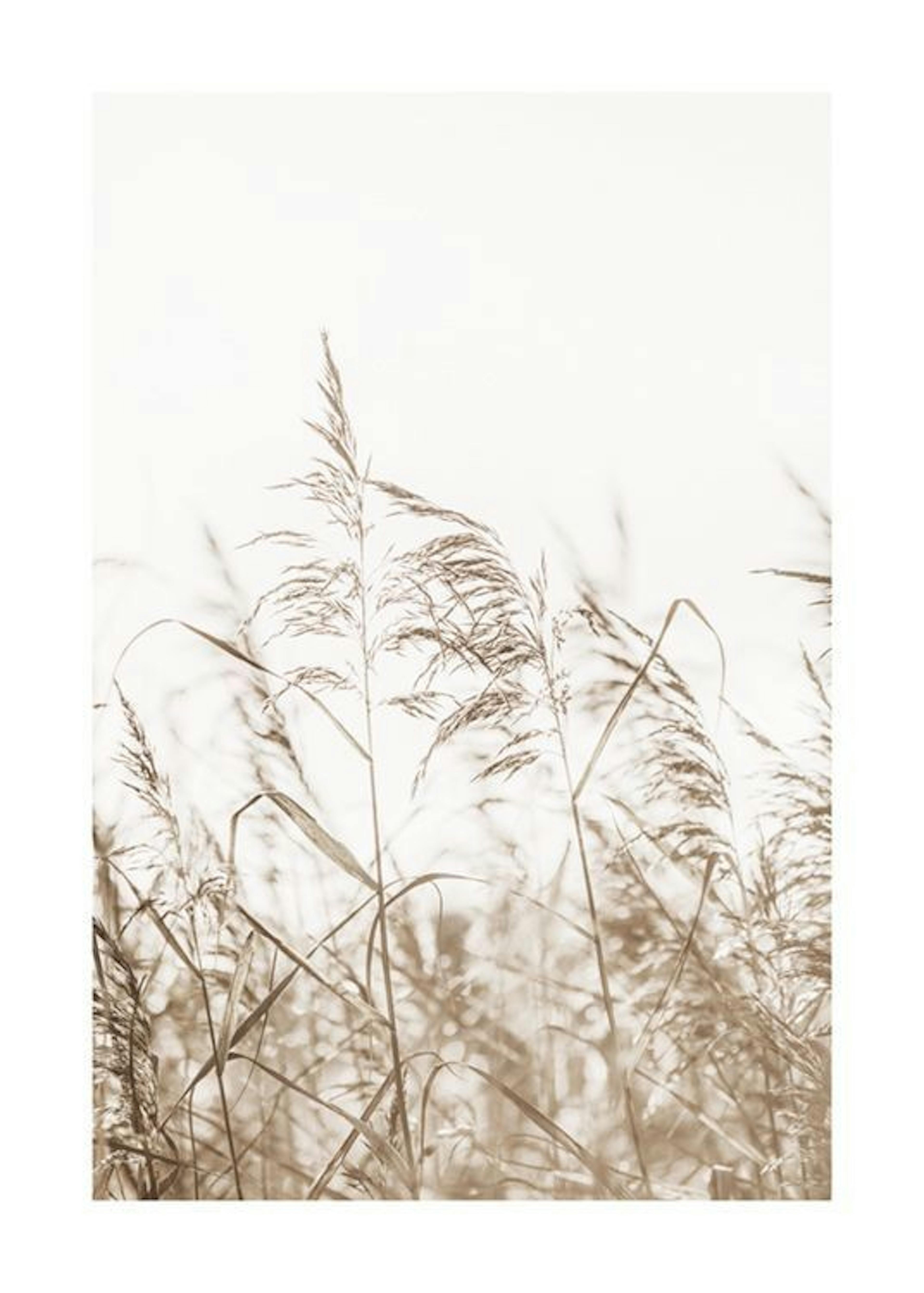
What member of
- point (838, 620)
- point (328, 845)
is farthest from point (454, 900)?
point (838, 620)

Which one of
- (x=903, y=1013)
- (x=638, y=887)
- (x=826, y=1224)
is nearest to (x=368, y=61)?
(x=638, y=887)

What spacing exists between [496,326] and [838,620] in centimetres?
70

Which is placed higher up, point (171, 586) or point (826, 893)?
point (171, 586)

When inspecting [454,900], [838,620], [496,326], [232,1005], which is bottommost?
[232,1005]

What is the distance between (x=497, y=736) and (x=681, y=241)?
32.6 inches

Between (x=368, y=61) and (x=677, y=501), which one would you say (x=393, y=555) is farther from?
(x=368, y=61)

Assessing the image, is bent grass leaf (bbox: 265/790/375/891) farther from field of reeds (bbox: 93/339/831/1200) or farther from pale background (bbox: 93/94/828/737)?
pale background (bbox: 93/94/828/737)

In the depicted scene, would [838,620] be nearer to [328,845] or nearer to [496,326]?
[496,326]

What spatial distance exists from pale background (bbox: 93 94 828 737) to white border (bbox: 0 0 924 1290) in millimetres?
46

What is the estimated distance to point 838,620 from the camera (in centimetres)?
280

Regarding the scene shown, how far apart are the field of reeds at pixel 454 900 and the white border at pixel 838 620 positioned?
0.05m

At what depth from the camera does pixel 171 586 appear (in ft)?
9.19

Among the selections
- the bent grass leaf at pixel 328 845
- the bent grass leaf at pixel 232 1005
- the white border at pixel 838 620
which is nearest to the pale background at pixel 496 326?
the white border at pixel 838 620

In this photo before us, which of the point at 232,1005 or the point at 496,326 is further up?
the point at 496,326
